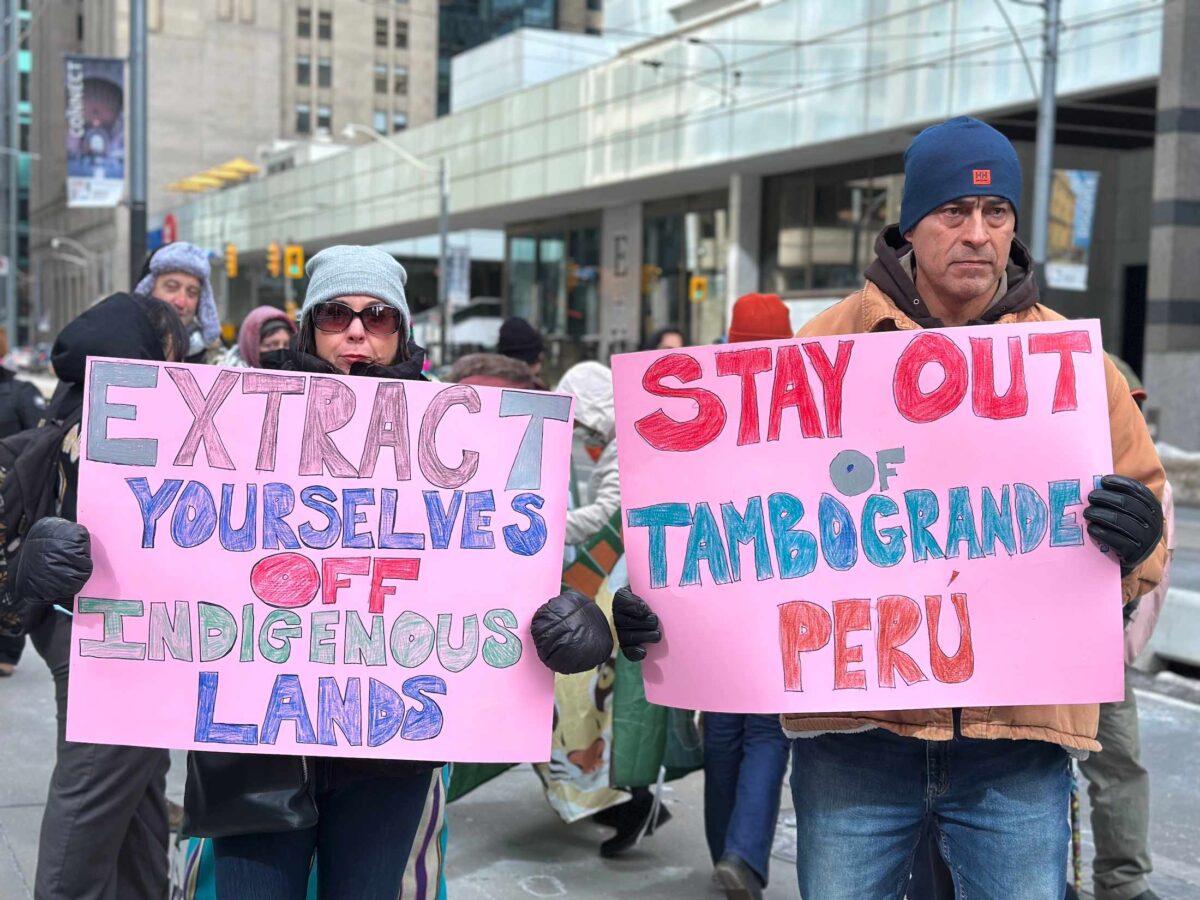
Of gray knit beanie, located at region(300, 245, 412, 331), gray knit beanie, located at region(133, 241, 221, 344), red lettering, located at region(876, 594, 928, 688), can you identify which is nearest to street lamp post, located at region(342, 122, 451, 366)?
gray knit beanie, located at region(133, 241, 221, 344)

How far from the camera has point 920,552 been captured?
2.56 meters

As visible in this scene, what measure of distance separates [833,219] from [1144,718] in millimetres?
24179

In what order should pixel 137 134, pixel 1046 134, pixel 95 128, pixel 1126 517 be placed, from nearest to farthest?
pixel 1126 517, pixel 137 134, pixel 95 128, pixel 1046 134

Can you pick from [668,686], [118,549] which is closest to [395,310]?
[118,549]

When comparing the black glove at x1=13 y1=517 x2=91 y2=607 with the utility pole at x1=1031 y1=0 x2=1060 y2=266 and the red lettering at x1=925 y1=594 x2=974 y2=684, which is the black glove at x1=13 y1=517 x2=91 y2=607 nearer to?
the red lettering at x1=925 y1=594 x2=974 y2=684

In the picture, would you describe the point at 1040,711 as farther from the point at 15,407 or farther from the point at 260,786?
the point at 15,407

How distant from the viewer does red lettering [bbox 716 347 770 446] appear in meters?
2.65

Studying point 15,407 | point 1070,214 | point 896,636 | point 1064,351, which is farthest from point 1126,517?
point 1070,214

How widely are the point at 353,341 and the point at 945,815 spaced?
4.72 feet

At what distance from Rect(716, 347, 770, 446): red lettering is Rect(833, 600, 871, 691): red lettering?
1.16ft

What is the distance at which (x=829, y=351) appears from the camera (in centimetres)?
260

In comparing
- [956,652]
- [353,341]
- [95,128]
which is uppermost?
[95,128]

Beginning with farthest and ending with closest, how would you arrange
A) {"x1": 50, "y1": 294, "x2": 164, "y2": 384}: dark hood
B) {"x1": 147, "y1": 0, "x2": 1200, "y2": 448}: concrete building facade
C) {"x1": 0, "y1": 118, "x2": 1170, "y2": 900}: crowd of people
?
{"x1": 147, "y1": 0, "x2": 1200, "y2": 448}: concrete building facade < {"x1": 50, "y1": 294, "x2": 164, "y2": 384}: dark hood < {"x1": 0, "y1": 118, "x2": 1170, "y2": 900}: crowd of people

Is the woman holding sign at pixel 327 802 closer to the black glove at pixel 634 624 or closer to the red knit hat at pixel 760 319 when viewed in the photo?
the black glove at pixel 634 624
